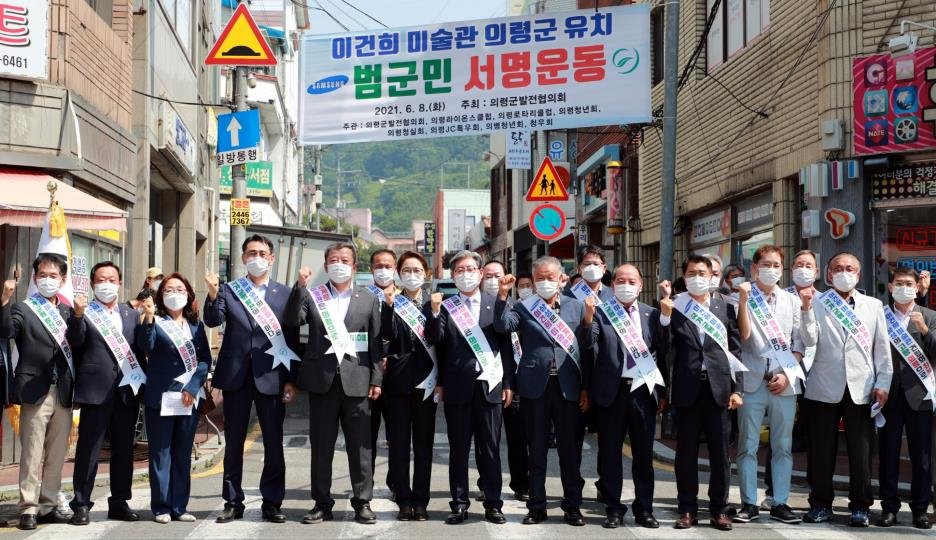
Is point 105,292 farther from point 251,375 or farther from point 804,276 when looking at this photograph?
point 804,276

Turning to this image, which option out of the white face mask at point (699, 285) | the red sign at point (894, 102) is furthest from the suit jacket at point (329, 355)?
the red sign at point (894, 102)

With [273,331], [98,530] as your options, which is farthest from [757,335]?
[98,530]

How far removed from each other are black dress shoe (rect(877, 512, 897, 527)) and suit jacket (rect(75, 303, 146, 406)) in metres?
5.78

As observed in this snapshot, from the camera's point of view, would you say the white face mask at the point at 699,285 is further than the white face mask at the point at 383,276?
No

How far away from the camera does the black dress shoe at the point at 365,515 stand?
796 cm

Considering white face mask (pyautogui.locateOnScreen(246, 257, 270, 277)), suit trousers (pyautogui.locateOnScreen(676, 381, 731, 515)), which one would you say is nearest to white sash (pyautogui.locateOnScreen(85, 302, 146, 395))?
white face mask (pyautogui.locateOnScreen(246, 257, 270, 277))

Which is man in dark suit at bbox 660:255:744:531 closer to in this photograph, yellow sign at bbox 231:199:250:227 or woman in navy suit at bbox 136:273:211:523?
woman in navy suit at bbox 136:273:211:523

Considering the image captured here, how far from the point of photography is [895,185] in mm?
12664

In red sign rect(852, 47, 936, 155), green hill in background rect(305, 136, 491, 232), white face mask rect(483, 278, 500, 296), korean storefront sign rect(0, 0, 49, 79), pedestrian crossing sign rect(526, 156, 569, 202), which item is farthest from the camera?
green hill in background rect(305, 136, 491, 232)

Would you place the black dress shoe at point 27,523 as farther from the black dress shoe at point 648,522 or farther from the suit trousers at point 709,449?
the suit trousers at point 709,449

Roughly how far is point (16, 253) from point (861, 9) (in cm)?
1022

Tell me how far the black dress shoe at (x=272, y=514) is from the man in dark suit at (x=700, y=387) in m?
2.96

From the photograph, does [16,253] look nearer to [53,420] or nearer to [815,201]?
[53,420]

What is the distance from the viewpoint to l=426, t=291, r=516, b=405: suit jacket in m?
8.20
